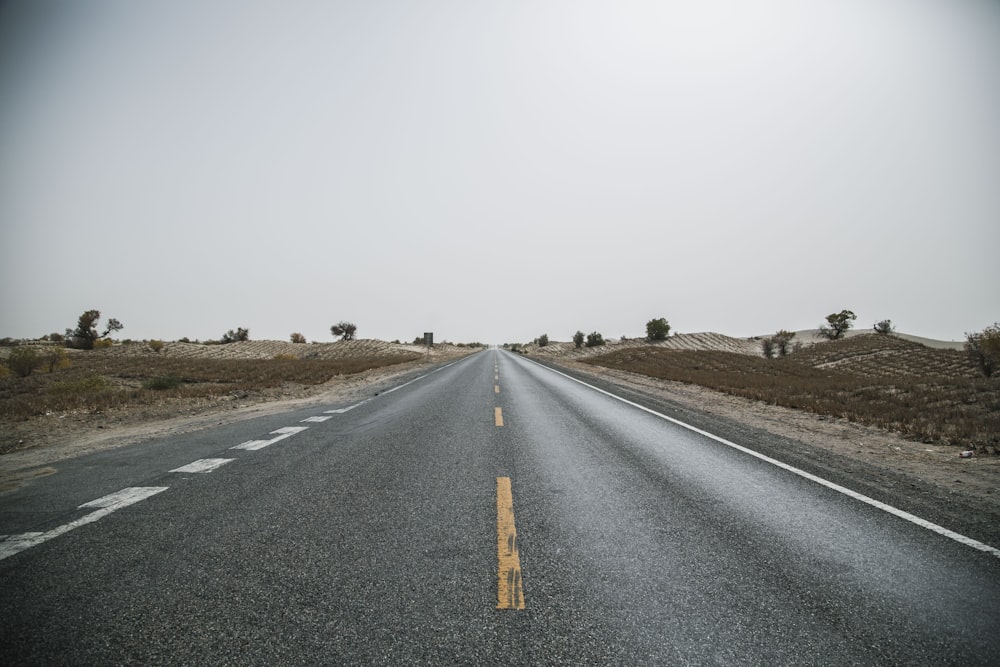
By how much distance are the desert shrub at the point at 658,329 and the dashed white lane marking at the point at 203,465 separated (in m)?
72.3

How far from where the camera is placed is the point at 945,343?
7181 cm

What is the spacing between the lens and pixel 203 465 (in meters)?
5.50

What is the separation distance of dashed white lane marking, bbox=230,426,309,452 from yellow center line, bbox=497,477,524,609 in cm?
466

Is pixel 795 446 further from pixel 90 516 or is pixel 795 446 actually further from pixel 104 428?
pixel 104 428

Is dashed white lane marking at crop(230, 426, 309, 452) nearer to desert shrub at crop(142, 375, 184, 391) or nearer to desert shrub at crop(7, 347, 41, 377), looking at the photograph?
desert shrub at crop(142, 375, 184, 391)

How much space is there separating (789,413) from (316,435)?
13010mm

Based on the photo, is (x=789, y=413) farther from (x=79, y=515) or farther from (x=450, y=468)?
(x=79, y=515)

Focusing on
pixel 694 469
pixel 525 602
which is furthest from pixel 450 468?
pixel 694 469

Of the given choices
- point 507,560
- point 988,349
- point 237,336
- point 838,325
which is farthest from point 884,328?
point 237,336

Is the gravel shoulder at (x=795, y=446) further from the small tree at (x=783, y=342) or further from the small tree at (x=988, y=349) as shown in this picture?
the small tree at (x=783, y=342)

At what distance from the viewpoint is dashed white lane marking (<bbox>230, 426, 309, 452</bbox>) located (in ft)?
21.5

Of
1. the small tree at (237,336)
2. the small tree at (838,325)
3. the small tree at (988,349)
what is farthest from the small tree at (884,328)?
the small tree at (237,336)

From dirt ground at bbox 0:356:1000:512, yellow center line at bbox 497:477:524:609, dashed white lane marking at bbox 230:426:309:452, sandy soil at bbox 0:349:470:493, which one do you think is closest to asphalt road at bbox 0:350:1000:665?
yellow center line at bbox 497:477:524:609

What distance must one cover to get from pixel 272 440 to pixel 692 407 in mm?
11806
